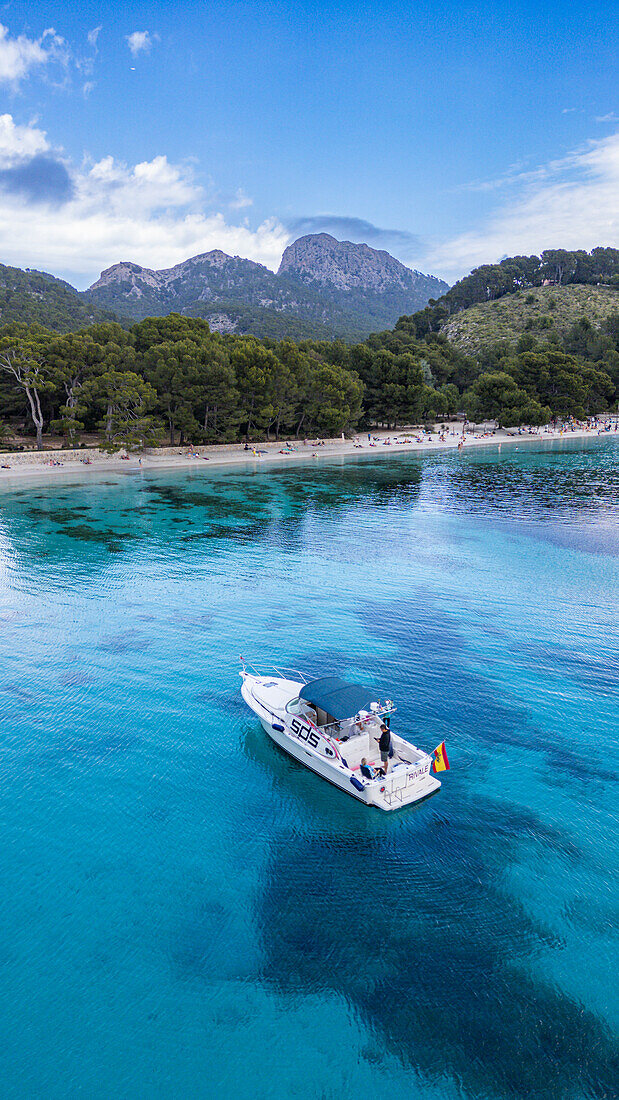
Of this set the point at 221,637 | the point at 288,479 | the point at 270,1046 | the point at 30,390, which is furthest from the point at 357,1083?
the point at 30,390

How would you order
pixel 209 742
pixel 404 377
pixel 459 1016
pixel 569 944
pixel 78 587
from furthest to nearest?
pixel 404 377 → pixel 78 587 → pixel 209 742 → pixel 569 944 → pixel 459 1016

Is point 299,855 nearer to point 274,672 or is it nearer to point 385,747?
point 385,747

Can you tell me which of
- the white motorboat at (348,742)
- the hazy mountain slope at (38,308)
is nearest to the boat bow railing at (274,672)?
the white motorboat at (348,742)

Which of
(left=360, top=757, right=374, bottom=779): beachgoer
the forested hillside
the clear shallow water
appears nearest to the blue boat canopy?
(left=360, top=757, right=374, bottom=779): beachgoer

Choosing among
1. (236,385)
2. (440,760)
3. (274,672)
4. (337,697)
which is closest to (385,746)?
(440,760)

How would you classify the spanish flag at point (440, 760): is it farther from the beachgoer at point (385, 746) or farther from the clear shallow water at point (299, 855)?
the beachgoer at point (385, 746)

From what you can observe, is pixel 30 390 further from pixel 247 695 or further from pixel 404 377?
pixel 247 695

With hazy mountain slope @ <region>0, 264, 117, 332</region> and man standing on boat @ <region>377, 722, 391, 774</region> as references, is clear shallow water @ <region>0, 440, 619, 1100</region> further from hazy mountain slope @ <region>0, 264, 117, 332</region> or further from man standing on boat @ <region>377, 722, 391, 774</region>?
hazy mountain slope @ <region>0, 264, 117, 332</region>
